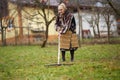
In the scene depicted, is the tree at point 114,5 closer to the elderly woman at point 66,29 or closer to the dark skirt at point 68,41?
the elderly woman at point 66,29

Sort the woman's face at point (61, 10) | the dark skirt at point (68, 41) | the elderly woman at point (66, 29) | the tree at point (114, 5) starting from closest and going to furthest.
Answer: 1. the woman's face at point (61, 10)
2. the elderly woman at point (66, 29)
3. the dark skirt at point (68, 41)
4. the tree at point (114, 5)

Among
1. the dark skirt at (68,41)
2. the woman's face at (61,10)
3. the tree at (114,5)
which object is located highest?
the tree at (114,5)

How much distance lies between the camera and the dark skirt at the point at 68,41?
12188mm

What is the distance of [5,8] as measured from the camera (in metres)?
38.2

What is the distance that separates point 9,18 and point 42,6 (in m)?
10.3

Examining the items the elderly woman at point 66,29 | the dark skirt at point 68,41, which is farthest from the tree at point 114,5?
the dark skirt at point 68,41

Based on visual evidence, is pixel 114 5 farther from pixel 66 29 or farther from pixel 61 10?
pixel 61 10

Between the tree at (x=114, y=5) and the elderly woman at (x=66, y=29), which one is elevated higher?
the tree at (x=114, y=5)

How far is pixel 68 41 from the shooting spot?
12.2 m

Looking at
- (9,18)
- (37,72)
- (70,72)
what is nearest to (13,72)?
(37,72)

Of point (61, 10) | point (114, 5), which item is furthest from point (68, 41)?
point (114, 5)

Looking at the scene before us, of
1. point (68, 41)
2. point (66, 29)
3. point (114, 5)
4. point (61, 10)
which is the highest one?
point (114, 5)

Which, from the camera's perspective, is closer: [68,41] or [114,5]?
[68,41]

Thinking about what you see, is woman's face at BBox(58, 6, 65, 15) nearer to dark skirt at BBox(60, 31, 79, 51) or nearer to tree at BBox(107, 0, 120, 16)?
dark skirt at BBox(60, 31, 79, 51)
